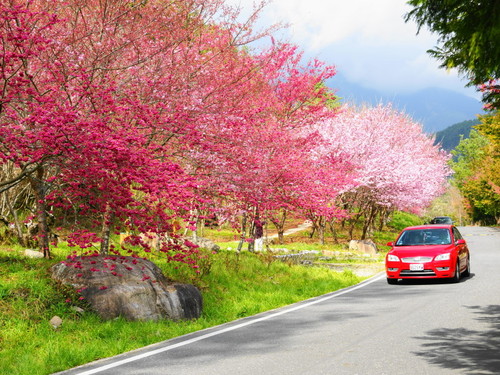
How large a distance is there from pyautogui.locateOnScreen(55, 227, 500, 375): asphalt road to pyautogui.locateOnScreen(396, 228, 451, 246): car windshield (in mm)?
3332

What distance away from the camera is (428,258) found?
1376cm

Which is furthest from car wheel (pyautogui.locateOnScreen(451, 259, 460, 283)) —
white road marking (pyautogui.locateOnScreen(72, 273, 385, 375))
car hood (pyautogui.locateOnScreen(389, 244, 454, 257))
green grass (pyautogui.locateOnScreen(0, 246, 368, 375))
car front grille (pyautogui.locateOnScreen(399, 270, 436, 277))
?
green grass (pyautogui.locateOnScreen(0, 246, 368, 375))

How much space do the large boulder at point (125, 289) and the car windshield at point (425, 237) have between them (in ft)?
23.9

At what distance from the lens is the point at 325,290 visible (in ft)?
44.9

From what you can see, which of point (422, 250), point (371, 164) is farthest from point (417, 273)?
point (371, 164)

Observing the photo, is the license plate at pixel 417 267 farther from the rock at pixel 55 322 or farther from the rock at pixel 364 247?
the rock at pixel 364 247

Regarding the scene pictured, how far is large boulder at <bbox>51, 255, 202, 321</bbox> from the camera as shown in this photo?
8773 millimetres

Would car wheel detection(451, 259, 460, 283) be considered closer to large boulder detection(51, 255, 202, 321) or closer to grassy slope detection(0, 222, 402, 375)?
grassy slope detection(0, 222, 402, 375)

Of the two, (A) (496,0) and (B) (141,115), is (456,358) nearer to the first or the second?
(A) (496,0)

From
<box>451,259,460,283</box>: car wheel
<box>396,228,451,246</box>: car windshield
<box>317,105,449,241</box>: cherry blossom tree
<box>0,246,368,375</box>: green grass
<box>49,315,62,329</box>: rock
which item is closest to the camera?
<box>0,246,368,375</box>: green grass

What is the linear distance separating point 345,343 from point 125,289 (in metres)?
3.77

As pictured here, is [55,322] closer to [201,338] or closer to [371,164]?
[201,338]

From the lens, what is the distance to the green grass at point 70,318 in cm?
690

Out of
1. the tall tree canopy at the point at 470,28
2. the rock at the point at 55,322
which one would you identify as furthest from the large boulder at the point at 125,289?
the tall tree canopy at the point at 470,28
